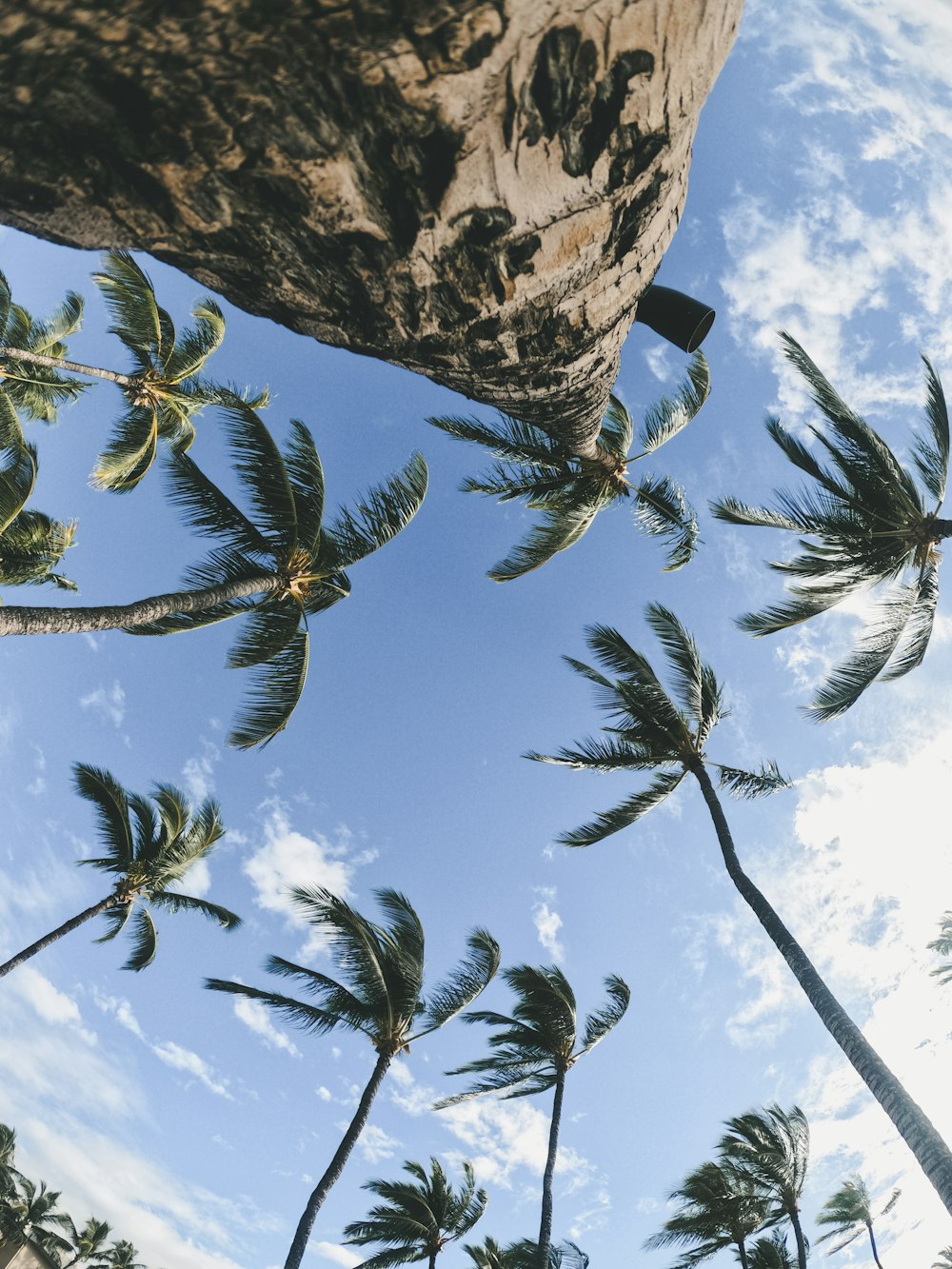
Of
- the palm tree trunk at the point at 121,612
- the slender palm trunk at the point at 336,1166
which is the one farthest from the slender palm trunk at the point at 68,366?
the slender palm trunk at the point at 336,1166

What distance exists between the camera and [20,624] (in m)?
5.27

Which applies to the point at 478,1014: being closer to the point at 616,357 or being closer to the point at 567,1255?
the point at 567,1255

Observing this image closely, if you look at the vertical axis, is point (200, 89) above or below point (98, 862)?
above

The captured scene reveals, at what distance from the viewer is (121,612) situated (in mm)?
6176

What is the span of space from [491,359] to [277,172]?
71 centimetres

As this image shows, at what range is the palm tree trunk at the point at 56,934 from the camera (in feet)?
37.8

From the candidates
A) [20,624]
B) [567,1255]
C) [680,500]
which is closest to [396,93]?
[20,624]

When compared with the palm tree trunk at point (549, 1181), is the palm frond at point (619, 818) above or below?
above

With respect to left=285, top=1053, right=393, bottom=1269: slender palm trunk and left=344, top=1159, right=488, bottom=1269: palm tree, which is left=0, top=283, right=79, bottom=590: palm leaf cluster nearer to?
left=285, top=1053, right=393, bottom=1269: slender palm trunk

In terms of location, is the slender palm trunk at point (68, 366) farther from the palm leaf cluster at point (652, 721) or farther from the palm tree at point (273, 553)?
the palm leaf cluster at point (652, 721)

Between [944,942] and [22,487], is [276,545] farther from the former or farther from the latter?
[944,942]

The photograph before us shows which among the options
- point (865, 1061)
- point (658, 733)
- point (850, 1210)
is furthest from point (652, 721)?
point (850, 1210)

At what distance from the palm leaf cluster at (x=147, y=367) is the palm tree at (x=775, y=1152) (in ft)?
64.5

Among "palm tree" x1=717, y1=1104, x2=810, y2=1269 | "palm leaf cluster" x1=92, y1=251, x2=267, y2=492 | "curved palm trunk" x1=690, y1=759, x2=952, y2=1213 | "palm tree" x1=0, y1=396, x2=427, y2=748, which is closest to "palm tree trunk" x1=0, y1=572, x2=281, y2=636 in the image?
"palm tree" x1=0, y1=396, x2=427, y2=748
